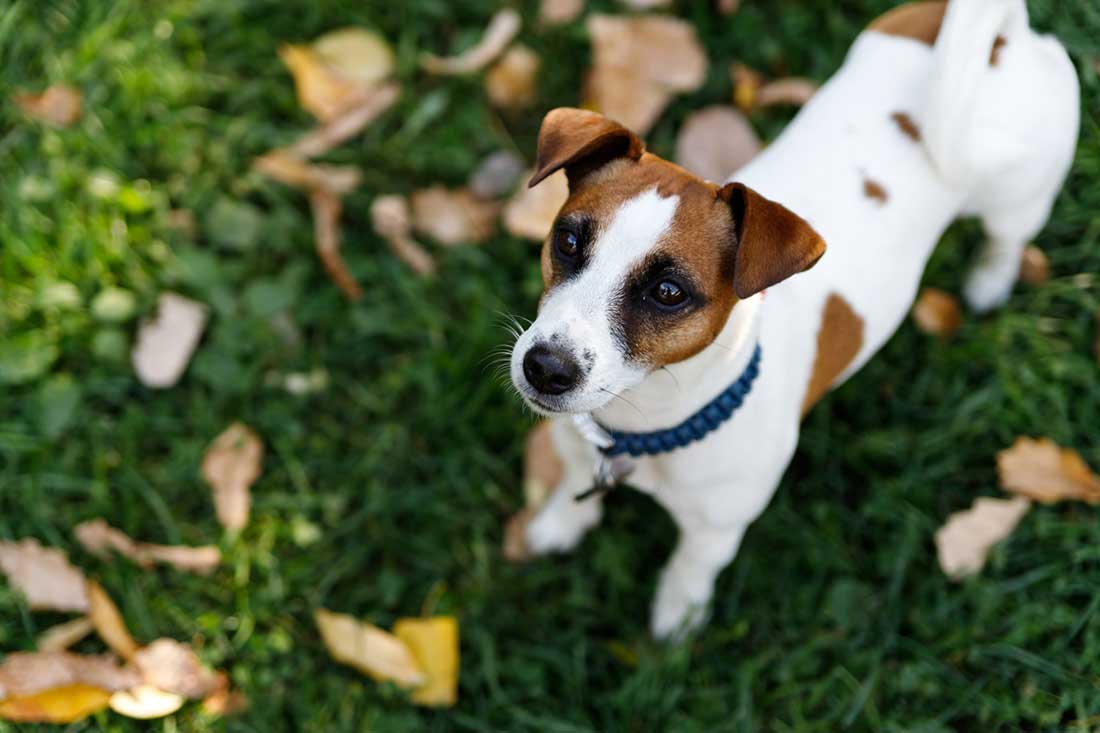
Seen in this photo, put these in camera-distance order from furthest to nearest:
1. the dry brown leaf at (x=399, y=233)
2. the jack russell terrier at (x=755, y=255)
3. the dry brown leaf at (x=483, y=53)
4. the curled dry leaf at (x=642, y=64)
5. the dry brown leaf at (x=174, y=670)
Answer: the dry brown leaf at (x=483, y=53)
the curled dry leaf at (x=642, y=64)
the dry brown leaf at (x=399, y=233)
the dry brown leaf at (x=174, y=670)
the jack russell terrier at (x=755, y=255)

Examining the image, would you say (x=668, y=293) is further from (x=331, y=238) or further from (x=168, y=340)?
(x=168, y=340)

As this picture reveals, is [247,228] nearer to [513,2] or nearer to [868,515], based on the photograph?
[513,2]

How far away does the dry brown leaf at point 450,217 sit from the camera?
4.05 m

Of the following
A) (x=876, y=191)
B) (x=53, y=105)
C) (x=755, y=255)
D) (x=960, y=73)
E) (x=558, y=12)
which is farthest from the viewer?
(x=558, y=12)

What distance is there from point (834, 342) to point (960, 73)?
84 cm

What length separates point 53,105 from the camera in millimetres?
4008

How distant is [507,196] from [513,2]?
97cm

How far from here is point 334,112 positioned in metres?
4.20

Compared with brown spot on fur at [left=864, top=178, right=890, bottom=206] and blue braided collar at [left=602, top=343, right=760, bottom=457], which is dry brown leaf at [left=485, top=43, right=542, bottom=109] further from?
blue braided collar at [left=602, top=343, right=760, bottom=457]

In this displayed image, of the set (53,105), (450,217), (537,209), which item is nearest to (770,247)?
(537,209)

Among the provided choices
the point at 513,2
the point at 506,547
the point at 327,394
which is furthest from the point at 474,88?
the point at 506,547

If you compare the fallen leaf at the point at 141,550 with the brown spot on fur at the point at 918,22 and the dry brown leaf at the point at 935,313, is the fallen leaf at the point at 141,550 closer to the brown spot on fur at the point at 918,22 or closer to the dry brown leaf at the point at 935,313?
the dry brown leaf at the point at 935,313

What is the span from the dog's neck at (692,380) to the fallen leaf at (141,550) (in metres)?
1.68

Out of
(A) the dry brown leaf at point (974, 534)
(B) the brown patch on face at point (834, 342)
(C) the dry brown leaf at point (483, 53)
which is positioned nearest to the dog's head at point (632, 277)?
(B) the brown patch on face at point (834, 342)
